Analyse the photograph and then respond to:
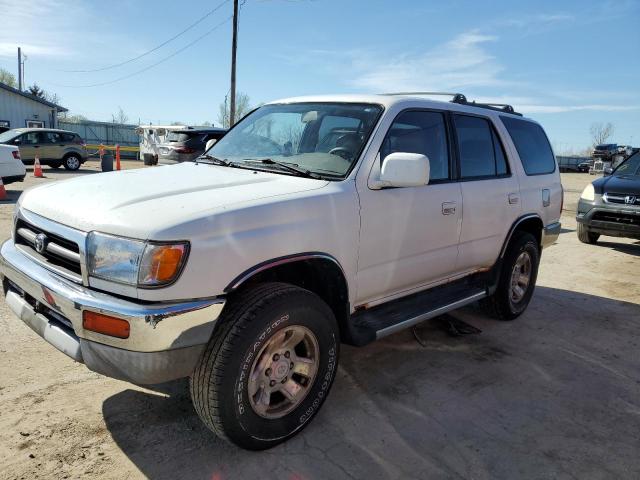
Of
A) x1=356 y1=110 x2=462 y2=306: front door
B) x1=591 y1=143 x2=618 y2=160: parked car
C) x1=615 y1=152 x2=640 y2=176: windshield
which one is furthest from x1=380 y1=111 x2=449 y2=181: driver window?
x1=591 y1=143 x2=618 y2=160: parked car

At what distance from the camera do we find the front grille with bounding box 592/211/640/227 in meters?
8.16

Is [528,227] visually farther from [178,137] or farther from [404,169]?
[178,137]

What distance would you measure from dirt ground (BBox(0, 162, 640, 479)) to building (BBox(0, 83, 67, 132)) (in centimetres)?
2859

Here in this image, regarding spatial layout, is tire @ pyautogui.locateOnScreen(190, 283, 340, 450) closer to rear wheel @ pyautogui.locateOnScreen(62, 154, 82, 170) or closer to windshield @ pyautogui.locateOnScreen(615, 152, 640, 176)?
windshield @ pyautogui.locateOnScreen(615, 152, 640, 176)

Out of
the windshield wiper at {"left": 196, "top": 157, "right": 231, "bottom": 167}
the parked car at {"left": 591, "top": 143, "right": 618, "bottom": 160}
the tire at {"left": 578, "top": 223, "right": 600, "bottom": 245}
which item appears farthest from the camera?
the parked car at {"left": 591, "top": 143, "right": 618, "bottom": 160}

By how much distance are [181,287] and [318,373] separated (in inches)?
40.9

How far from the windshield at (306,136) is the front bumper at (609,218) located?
6.74m

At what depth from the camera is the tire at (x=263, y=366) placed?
240 cm

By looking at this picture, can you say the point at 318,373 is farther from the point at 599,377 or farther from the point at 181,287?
the point at 599,377

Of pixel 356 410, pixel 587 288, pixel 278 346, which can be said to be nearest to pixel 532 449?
pixel 356 410

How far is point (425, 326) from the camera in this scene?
4.68 meters

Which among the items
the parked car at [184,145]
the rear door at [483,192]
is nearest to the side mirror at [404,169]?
the rear door at [483,192]

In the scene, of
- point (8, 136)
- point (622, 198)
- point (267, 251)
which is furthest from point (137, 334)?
point (8, 136)

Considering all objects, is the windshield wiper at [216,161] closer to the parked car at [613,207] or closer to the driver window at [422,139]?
the driver window at [422,139]
